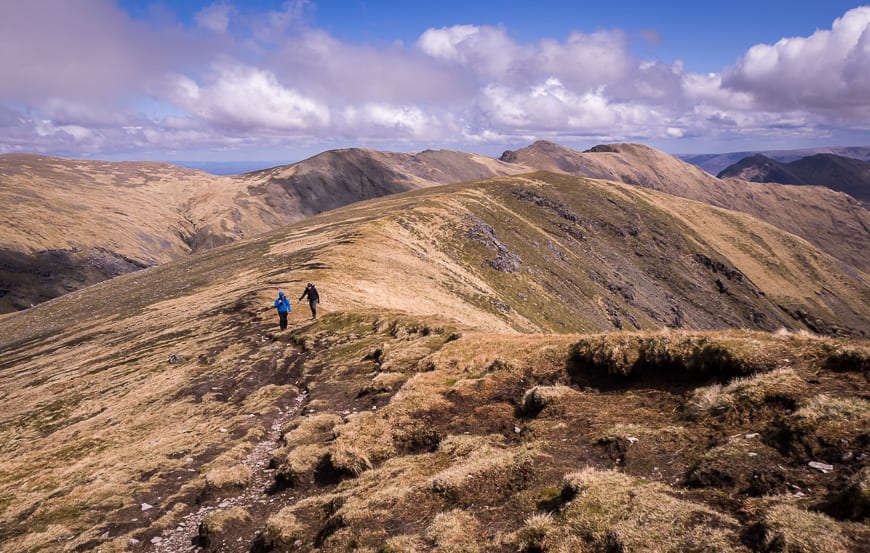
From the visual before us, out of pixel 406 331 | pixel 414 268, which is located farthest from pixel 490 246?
pixel 406 331

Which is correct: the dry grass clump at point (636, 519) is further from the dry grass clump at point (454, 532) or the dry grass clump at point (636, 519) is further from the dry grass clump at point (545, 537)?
the dry grass clump at point (454, 532)

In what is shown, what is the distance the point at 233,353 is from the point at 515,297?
72895mm

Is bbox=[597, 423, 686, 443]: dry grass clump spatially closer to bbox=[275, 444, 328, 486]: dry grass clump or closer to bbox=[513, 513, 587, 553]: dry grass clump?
bbox=[513, 513, 587, 553]: dry grass clump

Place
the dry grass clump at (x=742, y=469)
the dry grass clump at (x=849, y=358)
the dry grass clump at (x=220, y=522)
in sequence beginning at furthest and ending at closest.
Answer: the dry grass clump at (x=220, y=522)
the dry grass clump at (x=849, y=358)
the dry grass clump at (x=742, y=469)

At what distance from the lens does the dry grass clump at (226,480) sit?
1734cm

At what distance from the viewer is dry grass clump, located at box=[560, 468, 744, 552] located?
849 cm

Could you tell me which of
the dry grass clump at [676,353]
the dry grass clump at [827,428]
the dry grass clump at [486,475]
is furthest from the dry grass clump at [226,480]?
the dry grass clump at [827,428]

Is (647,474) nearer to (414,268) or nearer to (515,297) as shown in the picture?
(414,268)

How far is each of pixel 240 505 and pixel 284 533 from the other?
14.7ft

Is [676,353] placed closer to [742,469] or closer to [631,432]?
[631,432]

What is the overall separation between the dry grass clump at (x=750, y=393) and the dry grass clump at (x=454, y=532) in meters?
7.83

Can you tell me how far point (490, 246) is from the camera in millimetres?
116062

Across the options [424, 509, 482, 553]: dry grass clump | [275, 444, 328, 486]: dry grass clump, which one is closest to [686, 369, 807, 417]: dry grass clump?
[424, 509, 482, 553]: dry grass clump

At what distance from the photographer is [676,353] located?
16.8 meters
